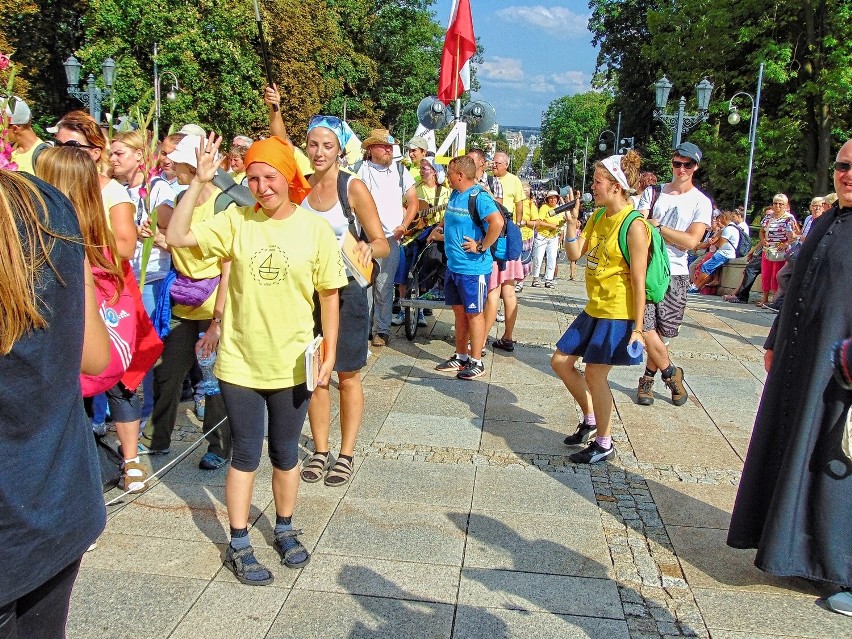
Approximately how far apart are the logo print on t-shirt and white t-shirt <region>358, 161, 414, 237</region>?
3779 millimetres

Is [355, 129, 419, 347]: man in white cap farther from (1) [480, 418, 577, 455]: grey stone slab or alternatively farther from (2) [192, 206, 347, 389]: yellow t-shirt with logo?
(2) [192, 206, 347, 389]: yellow t-shirt with logo

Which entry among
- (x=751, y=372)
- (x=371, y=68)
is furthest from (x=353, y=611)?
(x=371, y=68)

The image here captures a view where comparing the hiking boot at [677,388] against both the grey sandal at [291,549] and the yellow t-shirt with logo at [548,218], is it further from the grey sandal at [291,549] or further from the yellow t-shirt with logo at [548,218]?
the yellow t-shirt with logo at [548,218]

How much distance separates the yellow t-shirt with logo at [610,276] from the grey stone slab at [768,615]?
70.7 inches

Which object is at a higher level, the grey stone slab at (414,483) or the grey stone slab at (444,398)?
the grey stone slab at (444,398)

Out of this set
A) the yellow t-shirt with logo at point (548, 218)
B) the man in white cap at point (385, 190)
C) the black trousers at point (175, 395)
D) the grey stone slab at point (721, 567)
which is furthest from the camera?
the yellow t-shirt with logo at point (548, 218)

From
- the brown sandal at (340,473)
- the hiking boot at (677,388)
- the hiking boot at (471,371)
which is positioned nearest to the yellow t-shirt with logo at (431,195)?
the hiking boot at (471,371)

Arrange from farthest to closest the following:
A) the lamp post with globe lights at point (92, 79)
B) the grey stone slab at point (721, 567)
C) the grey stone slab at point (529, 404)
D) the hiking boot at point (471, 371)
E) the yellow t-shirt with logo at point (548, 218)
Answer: the lamp post with globe lights at point (92, 79) → the yellow t-shirt with logo at point (548, 218) → the hiking boot at point (471, 371) → the grey stone slab at point (529, 404) → the grey stone slab at point (721, 567)

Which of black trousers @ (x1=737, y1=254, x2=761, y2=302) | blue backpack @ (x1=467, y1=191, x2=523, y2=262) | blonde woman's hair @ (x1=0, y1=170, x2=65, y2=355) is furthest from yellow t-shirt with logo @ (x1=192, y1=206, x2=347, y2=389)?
black trousers @ (x1=737, y1=254, x2=761, y2=302)

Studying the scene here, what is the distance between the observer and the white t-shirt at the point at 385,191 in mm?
7105

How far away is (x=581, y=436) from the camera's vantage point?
5.23 metres

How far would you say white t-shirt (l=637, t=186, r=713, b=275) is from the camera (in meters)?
6.21

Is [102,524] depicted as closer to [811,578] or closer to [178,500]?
[178,500]

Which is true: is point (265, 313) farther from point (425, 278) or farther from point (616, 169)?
point (425, 278)
